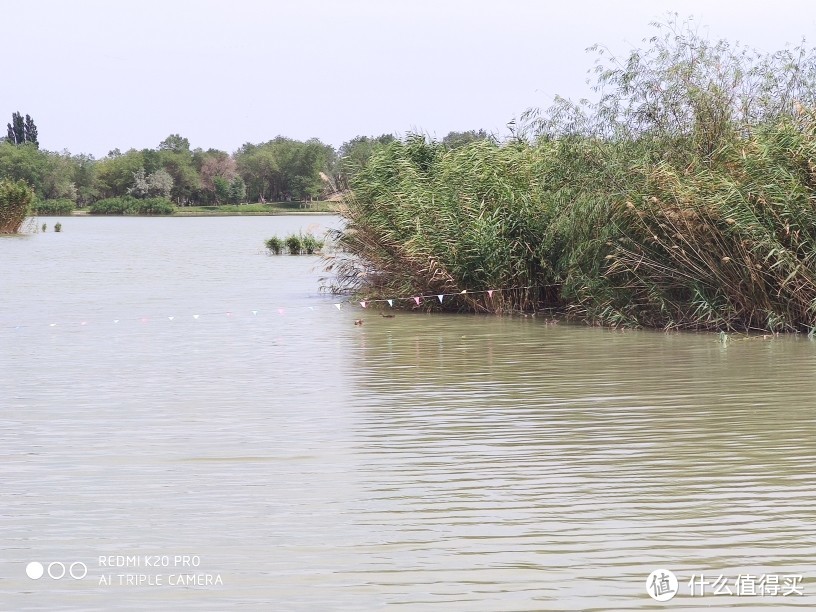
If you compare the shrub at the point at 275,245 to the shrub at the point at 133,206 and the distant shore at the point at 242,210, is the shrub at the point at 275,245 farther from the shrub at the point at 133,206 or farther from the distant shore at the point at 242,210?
the shrub at the point at 133,206

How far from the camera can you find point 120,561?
6316 millimetres

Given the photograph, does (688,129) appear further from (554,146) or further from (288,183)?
(288,183)

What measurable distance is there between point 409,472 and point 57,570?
2.82m

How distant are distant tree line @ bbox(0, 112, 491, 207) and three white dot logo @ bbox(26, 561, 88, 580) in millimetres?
104218

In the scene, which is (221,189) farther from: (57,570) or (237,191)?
(57,570)

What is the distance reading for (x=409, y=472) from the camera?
833 centimetres

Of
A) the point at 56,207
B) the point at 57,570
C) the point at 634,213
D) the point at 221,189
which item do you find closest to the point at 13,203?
the point at 634,213

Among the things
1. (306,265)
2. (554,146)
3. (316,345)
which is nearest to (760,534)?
(316,345)

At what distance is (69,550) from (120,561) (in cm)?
42

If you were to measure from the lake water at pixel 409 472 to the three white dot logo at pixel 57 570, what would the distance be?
0.02 m

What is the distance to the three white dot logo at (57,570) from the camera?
6131 mm

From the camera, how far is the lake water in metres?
5.95

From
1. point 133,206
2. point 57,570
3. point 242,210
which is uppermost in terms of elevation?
point 133,206

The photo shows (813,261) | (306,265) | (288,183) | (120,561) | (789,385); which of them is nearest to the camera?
(120,561)
